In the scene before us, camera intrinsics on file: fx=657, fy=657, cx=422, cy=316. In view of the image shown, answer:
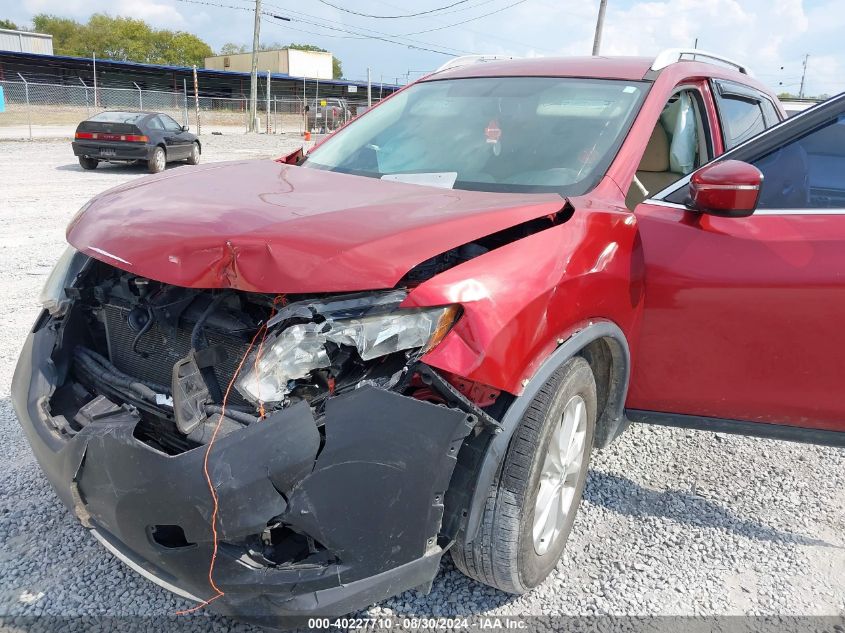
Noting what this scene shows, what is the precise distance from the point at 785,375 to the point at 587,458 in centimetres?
86

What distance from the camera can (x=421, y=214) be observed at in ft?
7.02

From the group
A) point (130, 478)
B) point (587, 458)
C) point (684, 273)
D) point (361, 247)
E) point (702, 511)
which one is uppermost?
point (361, 247)

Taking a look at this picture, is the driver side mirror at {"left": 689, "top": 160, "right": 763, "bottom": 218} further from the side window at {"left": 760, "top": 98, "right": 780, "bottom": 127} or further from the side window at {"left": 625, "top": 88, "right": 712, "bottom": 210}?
the side window at {"left": 760, "top": 98, "right": 780, "bottom": 127}

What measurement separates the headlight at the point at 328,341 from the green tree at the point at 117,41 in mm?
88516

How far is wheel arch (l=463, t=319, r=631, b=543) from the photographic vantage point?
1.89m

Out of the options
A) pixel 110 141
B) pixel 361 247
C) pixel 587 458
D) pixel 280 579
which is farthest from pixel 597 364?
pixel 110 141

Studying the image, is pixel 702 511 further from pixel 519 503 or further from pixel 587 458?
pixel 519 503

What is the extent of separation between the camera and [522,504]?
2.07 m

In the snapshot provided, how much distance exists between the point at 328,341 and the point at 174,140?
16.5m

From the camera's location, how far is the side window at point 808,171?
2.66 meters

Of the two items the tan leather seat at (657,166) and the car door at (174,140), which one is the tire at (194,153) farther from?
the tan leather seat at (657,166)

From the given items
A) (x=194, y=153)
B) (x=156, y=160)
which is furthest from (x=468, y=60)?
(x=194, y=153)

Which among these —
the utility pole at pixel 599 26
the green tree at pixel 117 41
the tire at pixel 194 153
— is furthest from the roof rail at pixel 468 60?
the green tree at pixel 117 41

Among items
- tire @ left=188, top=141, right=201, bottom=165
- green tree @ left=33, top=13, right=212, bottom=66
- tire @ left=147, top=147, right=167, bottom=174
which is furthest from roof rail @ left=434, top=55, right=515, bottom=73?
green tree @ left=33, top=13, right=212, bottom=66
